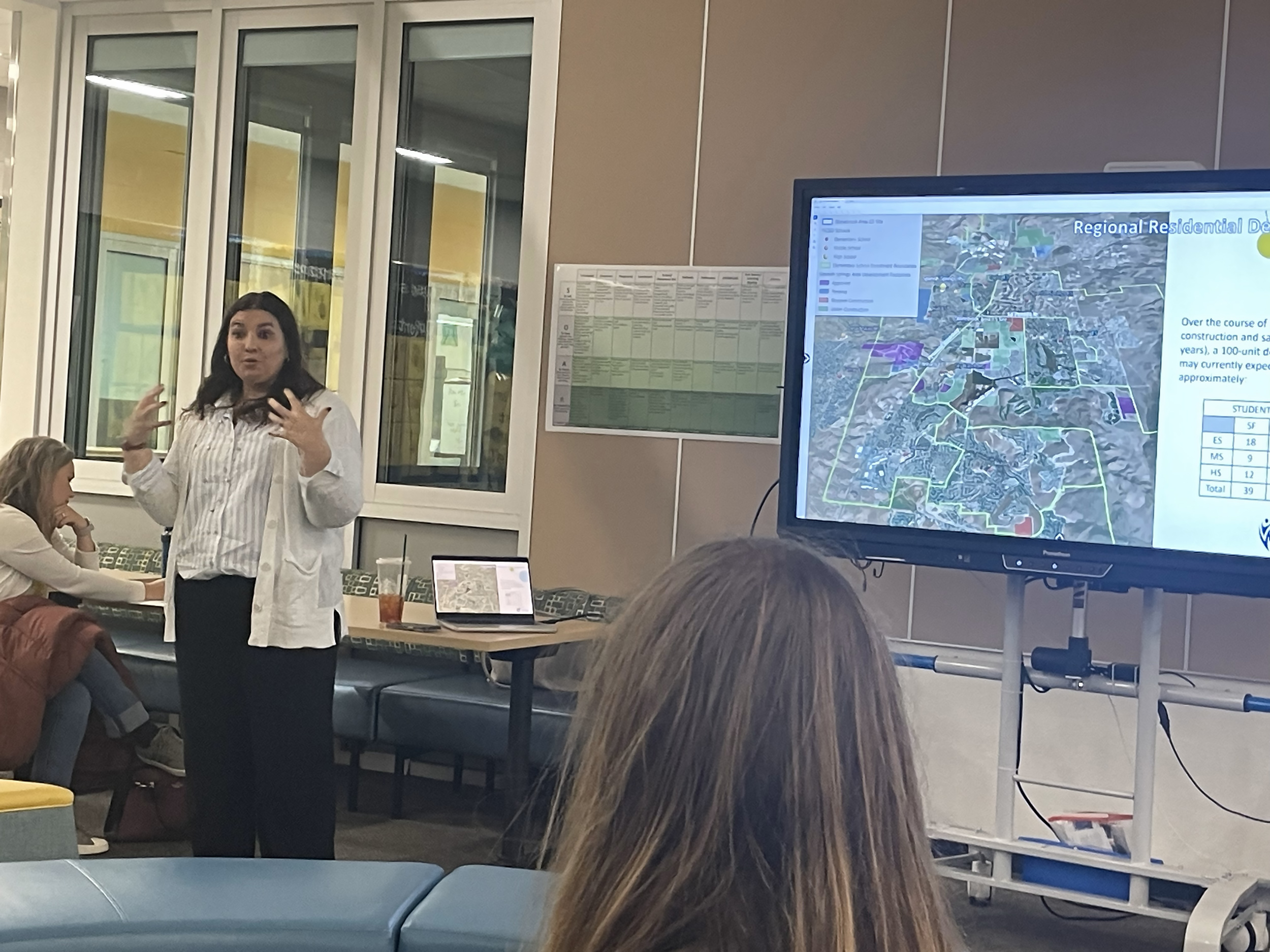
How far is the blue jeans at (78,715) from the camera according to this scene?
164 inches

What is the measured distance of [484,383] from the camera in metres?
5.74

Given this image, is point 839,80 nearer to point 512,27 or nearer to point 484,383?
point 512,27

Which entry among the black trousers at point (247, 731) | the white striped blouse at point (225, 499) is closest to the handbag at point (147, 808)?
the black trousers at point (247, 731)

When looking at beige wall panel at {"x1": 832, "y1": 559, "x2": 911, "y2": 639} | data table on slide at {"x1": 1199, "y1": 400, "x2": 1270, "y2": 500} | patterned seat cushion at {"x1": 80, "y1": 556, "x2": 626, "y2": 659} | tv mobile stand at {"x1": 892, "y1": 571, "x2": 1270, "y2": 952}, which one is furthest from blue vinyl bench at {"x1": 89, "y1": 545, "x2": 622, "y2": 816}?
data table on slide at {"x1": 1199, "y1": 400, "x2": 1270, "y2": 500}

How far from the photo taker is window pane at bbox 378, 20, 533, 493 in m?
5.67

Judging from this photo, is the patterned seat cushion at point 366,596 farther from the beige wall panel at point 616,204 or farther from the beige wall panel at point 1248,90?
the beige wall panel at point 1248,90

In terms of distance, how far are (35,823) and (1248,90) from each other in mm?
3811

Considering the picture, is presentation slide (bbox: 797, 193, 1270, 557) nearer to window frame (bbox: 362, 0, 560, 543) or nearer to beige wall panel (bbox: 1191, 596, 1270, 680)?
beige wall panel (bbox: 1191, 596, 1270, 680)

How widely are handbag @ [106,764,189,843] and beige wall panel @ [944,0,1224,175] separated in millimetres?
3172

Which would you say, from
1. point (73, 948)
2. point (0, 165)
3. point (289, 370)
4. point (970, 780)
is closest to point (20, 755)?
point (289, 370)

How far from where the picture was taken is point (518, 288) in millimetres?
5637

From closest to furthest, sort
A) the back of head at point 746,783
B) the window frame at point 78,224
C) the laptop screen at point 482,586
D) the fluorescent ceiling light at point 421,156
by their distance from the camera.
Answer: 1. the back of head at point 746,783
2. the laptop screen at point 482,586
3. the fluorescent ceiling light at point 421,156
4. the window frame at point 78,224

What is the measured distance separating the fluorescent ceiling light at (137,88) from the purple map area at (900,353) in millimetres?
4070

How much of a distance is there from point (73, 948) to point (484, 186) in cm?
429
